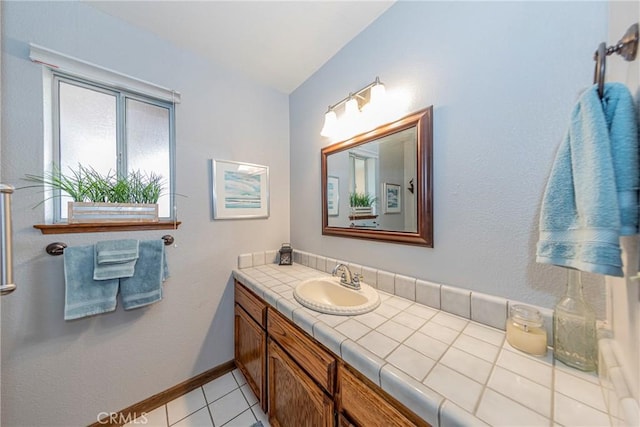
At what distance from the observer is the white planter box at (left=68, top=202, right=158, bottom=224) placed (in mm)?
1073

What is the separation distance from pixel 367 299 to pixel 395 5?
5.08 ft

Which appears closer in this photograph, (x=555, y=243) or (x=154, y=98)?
(x=555, y=243)

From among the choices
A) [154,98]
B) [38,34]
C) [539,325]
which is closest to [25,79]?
[38,34]

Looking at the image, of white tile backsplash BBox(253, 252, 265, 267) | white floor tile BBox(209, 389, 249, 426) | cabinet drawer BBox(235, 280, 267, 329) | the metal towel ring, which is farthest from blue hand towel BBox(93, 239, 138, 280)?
the metal towel ring

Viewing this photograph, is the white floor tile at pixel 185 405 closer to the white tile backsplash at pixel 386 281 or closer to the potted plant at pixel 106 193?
the potted plant at pixel 106 193

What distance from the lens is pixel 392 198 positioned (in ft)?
3.85

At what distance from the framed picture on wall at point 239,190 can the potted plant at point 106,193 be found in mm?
351

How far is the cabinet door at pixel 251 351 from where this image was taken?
47.4 inches

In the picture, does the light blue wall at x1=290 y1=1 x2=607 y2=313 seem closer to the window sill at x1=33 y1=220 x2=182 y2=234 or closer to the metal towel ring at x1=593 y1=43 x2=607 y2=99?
the metal towel ring at x1=593 y1=43 x2=607 y2=99

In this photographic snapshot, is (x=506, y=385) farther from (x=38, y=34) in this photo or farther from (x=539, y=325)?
(x=38, y=34)

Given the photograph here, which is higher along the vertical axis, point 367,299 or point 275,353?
point 367,299

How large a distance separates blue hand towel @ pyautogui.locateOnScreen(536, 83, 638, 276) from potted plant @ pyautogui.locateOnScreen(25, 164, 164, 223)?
5.86 feet

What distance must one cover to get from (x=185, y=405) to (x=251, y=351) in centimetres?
54

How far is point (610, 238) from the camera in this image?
0.42 meters
